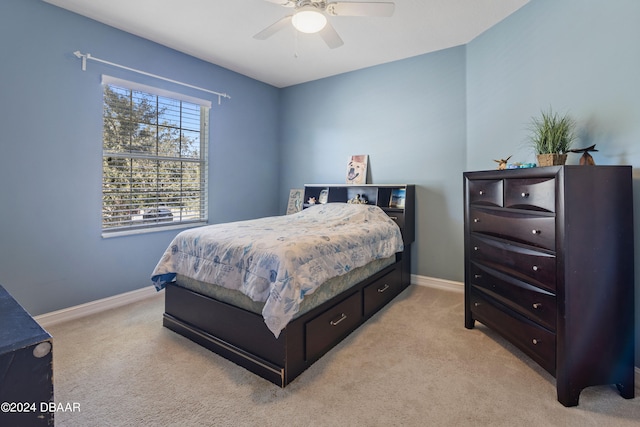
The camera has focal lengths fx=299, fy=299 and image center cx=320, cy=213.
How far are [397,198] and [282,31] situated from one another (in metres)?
2.10

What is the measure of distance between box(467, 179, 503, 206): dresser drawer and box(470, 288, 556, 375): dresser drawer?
2.27 ft

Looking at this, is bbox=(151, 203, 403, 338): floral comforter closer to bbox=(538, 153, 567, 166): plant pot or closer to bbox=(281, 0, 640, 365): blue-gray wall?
bbox=(281, 0, 640, 365): blue-gray wall

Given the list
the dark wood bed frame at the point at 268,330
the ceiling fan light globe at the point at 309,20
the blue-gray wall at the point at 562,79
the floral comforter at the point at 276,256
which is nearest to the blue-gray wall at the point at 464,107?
the blue-gray wall at the point at 562,79

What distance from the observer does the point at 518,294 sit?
6.17 ft

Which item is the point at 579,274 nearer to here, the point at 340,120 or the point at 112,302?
the point at 340,120

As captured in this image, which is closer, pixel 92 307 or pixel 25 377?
pixel 25 377

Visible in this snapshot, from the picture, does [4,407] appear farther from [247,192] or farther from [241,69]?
[241,69]

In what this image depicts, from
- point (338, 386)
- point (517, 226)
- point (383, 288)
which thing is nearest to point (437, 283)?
point (383, 288)

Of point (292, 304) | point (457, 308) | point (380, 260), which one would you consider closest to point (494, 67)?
point (380, 260)

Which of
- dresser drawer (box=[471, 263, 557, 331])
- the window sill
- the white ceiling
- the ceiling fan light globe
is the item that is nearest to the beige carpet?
dresser drawer (box=[471, 263, 557, 331])

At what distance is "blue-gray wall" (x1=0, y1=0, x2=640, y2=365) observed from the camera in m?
1.99

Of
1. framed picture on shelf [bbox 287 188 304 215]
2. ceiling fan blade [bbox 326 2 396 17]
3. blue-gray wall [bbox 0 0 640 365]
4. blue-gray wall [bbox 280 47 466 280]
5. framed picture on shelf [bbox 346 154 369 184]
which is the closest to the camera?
ceiling fan blade [bbox 326 2 396 17]

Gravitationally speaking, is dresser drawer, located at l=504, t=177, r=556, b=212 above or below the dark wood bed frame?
above

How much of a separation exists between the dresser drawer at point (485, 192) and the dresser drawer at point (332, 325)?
3.79ft
